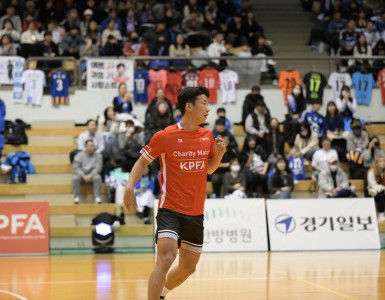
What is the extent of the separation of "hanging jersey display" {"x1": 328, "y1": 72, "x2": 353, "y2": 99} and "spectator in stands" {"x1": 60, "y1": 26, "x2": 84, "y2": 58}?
750cm

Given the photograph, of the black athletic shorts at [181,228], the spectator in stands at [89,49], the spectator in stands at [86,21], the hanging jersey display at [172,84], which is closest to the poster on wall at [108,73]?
the spectator in stands at [89,49]

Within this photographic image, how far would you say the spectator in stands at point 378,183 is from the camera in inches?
762

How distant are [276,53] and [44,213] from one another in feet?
39.2

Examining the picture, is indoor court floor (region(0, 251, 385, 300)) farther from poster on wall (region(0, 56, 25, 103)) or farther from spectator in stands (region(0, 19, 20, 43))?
spectator in stands (region(0, 19, 20, 43))

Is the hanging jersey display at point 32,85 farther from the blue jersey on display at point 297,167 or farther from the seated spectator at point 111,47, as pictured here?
the blue jersey on display at point 297,167

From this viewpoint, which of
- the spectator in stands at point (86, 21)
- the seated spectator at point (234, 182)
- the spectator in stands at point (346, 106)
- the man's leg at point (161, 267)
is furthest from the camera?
the spectator in stands at point (86, 21)

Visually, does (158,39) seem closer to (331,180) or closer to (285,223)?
(331,180)

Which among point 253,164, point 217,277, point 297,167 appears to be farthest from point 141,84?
point 217,277

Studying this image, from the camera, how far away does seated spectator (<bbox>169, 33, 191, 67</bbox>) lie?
23.8 meters

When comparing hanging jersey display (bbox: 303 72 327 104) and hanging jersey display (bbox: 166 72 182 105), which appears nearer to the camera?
hanging jersey display (bbox: 166 72 182 105)

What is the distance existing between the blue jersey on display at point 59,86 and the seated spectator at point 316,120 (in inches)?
264

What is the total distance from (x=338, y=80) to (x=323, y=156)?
13.0 ft

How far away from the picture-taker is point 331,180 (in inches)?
779

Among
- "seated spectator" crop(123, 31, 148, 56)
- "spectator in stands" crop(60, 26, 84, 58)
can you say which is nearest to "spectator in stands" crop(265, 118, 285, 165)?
"seated spectator" crop(123, 31, 148, 56)
